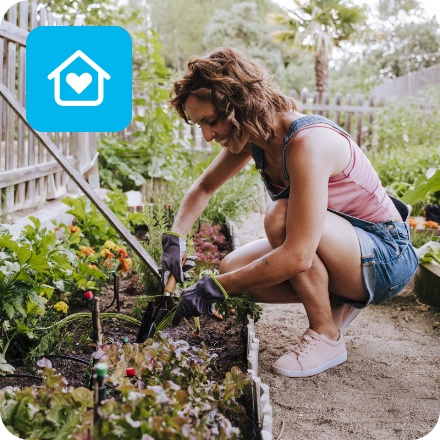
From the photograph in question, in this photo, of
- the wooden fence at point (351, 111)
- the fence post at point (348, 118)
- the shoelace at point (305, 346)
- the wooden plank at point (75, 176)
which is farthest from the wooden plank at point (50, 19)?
the fence post at point (348, 118)

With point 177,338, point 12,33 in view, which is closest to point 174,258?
point 177,338

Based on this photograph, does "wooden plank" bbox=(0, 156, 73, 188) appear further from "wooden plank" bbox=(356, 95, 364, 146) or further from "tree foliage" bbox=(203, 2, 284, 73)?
"tree foliage" bbox=(203, 2, 284, 73)

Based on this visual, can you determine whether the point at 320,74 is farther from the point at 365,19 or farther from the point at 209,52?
the point at 209,52

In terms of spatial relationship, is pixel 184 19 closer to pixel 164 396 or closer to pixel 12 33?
pixel 12 33

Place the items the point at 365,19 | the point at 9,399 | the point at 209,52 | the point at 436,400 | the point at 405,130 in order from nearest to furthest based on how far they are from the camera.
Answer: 1. the point at 9,399
2. the point at 436,400
3. the point at 209,52
4. the point at 405,130
5. the point at 365,19

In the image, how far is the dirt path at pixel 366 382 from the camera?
5.97 ft

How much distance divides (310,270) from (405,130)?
6.31 meters

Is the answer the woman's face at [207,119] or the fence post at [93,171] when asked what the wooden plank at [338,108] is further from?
the woman's face at [207,119]

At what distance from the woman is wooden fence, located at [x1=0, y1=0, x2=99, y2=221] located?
179 cm

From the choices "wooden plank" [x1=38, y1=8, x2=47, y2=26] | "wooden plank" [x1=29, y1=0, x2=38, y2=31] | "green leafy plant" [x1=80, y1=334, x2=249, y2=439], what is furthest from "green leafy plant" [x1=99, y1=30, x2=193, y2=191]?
"green leafy plant" [x1=80, y1=334, x2=249, y2=439]

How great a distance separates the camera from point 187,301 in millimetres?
2043

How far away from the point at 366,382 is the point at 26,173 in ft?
9.14

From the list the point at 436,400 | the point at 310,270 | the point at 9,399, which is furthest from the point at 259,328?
the point at 9,399

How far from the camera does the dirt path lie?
1819 millimetres
